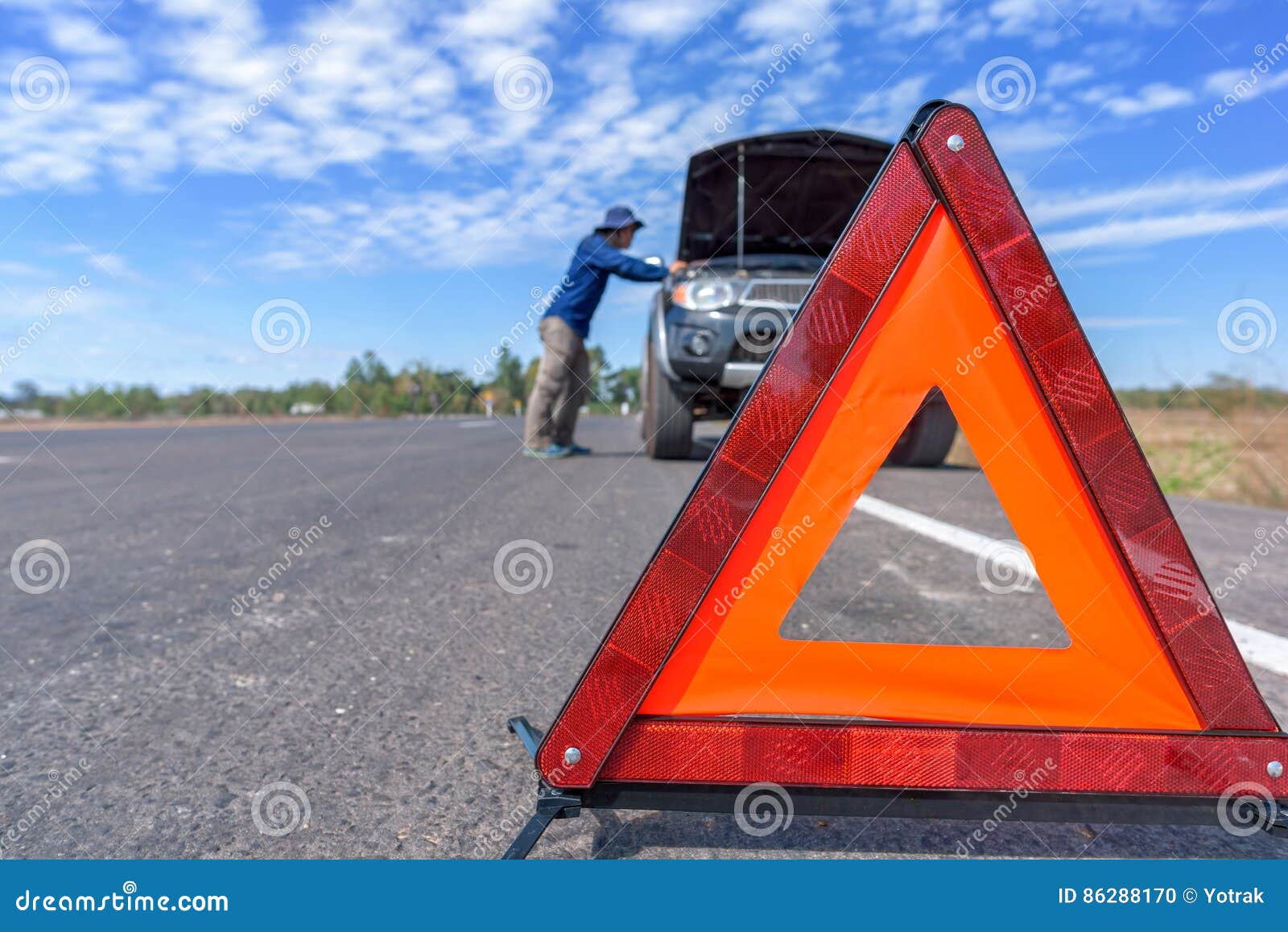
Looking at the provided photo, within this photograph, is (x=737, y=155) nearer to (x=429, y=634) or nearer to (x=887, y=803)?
(x=429, y=634)

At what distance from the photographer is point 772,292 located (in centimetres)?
691

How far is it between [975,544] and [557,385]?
5.62 m

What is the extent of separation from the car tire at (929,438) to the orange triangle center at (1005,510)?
6233 millimetres

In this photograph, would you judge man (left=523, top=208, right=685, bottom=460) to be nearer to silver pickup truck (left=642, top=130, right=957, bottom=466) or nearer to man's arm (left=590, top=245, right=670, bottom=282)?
man's arm (left=590, top=245, right=670, bottom=282)

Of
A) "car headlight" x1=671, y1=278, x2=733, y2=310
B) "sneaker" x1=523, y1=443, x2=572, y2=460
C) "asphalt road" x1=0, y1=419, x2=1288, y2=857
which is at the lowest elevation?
"asphalt road" x1=0, y1=419, x2=1288, y2=857

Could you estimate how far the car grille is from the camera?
6875mm

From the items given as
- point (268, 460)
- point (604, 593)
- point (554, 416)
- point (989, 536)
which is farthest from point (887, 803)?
point (268, 460)

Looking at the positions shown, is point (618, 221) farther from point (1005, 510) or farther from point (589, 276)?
point (1005, 510)

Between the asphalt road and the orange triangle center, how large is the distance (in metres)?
0.25

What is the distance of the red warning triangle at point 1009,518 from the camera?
1.31 meters

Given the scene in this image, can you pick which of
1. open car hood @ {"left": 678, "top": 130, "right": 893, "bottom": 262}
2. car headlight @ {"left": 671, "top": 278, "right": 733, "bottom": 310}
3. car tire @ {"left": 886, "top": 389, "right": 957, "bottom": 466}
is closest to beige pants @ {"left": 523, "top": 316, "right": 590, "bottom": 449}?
open car hood @ {"left": 678, "top": 130, "right": 893, "bottom": 262}

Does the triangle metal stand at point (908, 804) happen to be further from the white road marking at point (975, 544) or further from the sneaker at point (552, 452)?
the sneaker at point (552, 452)

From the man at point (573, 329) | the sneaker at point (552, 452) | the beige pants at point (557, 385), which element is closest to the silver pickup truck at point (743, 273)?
the man at point (573, 329)

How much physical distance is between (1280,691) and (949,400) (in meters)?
1.52
